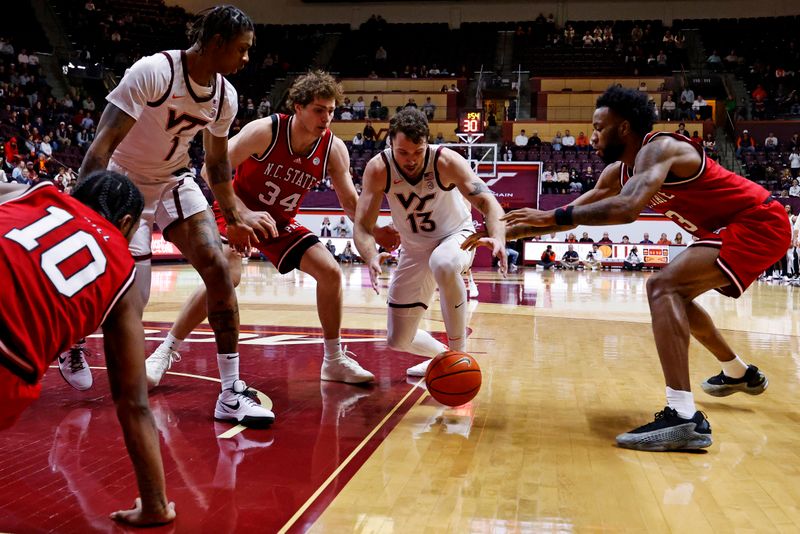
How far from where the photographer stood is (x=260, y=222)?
438cm

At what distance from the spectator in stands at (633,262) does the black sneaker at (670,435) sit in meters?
20.2

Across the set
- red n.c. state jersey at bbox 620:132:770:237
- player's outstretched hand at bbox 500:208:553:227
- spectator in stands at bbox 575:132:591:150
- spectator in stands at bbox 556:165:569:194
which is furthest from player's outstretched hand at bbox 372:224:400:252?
spectator in stands at bbox 575:132:591:150

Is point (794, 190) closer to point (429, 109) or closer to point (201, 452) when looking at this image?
point (429, 109)

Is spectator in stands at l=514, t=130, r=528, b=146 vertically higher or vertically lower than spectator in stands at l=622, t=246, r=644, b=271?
higher

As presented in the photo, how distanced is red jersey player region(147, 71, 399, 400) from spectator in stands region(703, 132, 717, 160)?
23.6m

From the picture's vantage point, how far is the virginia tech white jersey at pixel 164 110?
3.91 meters

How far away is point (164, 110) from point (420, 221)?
6.40 feet

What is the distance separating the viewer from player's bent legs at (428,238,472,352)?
4.84 meters

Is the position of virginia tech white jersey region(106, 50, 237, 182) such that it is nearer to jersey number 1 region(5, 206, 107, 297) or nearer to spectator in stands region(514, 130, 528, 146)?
jersey number 1 region(5, 206, 107, 297)

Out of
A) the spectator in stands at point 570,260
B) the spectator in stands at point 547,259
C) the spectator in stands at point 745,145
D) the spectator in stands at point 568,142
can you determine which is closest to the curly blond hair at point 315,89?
the spectator in stands at point 547,259

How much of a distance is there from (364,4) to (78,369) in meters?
35.7

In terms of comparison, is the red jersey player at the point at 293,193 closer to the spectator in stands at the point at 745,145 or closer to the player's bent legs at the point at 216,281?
the player's bent legs at the point at 216,281

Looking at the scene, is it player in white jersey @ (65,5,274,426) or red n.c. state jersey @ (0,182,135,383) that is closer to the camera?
red n.c. state jersey @ (0,182,135,383)

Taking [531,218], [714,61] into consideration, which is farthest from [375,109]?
[531,218]
